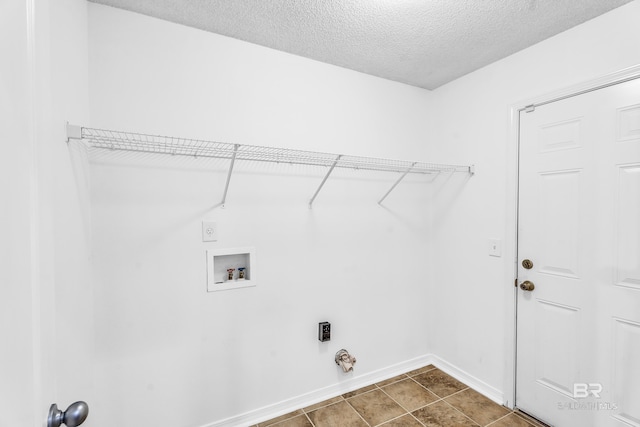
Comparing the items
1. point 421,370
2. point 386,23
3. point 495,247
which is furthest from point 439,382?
point 386,23

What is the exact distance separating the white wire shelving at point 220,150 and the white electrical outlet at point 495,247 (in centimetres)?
57

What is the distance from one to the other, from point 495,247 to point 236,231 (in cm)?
189

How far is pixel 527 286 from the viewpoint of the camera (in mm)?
1917

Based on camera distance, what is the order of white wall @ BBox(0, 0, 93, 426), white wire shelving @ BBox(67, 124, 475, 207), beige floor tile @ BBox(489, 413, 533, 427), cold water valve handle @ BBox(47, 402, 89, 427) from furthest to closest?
beige floor tile @ BBox(489, 413, 533, 427)
white wire shelving @ BBox(67, 124, 475, 207)
cold water valve handle @ BBox(47, 402, 89, 427)
white wall @ BBox(0, 0, 93, 426)

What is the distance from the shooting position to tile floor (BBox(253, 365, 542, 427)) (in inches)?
72.9

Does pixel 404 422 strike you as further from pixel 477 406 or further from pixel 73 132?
pixel 73 132

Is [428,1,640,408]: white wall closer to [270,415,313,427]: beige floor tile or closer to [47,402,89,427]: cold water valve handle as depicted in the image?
[270,415,313,427]: beige floor tile

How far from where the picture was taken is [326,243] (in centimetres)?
212

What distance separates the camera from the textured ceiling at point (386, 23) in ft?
4.93

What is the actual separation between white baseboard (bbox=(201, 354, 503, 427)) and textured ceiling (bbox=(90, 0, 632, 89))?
245 centimetres

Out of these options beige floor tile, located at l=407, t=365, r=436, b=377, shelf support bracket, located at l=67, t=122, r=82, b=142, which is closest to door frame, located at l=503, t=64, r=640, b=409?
beige floor tile, located at l=407, t=365, r=436, b=377

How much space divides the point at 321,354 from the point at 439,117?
2263mm

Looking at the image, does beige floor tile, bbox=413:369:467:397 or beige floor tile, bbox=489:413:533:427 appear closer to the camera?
beige floor tile, bbox=489:413:533:427

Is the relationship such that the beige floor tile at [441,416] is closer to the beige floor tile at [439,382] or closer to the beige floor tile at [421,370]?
the beige floor tile at [439,382]
